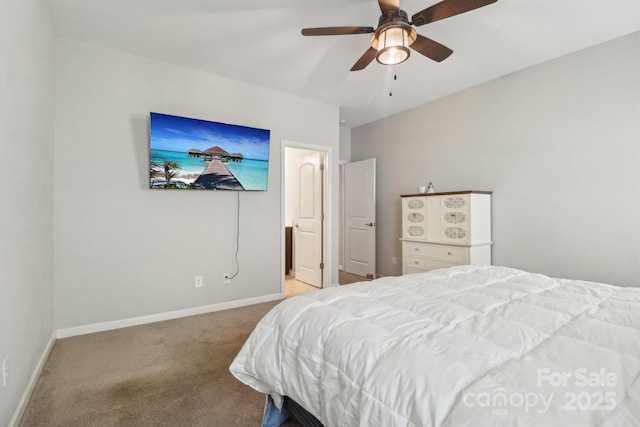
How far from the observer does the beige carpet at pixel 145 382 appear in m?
1.64

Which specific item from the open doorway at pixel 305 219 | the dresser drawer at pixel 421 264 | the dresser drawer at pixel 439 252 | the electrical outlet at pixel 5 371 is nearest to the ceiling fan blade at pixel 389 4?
the open doorway at pixel 305 219

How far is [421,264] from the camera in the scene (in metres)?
3.74

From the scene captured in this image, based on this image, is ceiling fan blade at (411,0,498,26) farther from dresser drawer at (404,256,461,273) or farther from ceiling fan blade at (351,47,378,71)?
dresser drawer at (404,256,461,273)

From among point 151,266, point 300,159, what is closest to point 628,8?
point 300,159

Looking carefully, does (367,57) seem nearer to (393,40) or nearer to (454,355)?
(393,40)

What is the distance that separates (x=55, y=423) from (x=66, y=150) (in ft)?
7.04

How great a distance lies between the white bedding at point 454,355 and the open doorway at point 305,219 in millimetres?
2644

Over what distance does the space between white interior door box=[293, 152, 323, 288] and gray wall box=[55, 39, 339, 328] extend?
0.93 m

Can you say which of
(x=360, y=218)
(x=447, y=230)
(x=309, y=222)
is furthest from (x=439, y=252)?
(x=309, y=222)

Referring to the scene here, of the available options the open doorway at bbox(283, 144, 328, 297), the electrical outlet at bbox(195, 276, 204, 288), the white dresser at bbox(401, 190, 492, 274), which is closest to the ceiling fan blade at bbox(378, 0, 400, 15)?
the white dresser at bbox(401, 190, 492, 274)

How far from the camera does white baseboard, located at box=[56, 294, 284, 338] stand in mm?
2693

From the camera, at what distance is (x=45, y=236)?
7.61 feet

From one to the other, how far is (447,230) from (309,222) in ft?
6.53

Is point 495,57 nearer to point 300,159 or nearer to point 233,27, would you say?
point 233,27
